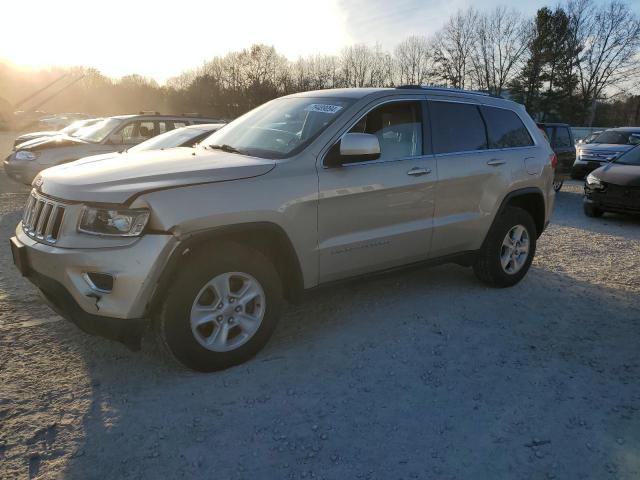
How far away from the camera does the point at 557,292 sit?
4883mm

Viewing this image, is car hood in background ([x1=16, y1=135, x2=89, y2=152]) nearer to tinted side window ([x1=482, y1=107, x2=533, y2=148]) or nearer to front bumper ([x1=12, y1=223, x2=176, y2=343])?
front bumper ([x1=12, y1=223, x2=176, y2=343])

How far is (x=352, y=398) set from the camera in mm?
2961

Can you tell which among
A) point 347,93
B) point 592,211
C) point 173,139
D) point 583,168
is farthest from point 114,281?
point 583,168

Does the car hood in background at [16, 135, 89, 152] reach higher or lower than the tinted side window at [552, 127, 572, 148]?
higher

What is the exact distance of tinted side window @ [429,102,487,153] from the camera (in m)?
4.17

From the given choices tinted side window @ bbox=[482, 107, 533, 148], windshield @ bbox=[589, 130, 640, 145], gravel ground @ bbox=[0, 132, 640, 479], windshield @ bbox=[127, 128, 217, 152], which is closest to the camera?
gravel ground @ bbox=[0, 132, 640, 479]

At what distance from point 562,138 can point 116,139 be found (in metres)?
10.8

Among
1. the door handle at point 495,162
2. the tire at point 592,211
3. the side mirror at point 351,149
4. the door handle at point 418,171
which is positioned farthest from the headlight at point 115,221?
the tire at point 592,211

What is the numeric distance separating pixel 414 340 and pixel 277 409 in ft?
4.39

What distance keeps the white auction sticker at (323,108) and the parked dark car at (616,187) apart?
274 inches

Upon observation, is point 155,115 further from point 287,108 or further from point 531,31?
point 531,31

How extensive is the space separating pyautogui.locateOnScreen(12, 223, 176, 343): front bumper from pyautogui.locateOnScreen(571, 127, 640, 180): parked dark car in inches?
587

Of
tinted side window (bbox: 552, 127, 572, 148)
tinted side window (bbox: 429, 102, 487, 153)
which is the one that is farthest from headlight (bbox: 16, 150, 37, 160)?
tinted side window (bbox: 552, 127, 572, 148)

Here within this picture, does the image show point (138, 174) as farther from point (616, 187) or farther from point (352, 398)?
point (616, 187)
